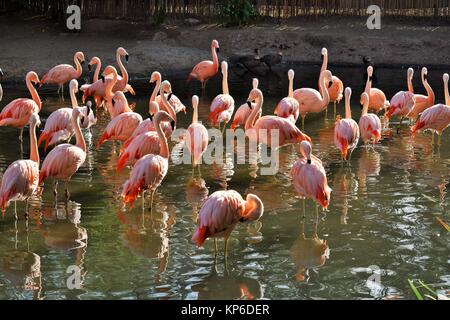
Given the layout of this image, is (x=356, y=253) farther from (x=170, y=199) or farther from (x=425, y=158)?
(x=425, y=158)

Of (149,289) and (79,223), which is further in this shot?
(79,223)

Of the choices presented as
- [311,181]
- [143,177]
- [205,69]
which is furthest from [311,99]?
[143,177]

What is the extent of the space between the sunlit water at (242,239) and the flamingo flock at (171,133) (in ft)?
0.69

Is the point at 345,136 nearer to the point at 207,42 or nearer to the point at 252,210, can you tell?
the point at 252,210

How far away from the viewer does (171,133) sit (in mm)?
9867

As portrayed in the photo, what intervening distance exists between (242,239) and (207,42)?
11.4m

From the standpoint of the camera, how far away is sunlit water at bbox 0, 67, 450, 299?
21.3 ft

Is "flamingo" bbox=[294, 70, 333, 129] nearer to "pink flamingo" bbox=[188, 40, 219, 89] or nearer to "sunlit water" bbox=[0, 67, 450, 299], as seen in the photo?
"sunlit water" bbox=[0, 67, 450, 299]

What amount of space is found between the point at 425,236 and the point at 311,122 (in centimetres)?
542

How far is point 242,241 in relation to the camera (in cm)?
746

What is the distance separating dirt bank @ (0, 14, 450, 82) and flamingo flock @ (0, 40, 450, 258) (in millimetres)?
2913

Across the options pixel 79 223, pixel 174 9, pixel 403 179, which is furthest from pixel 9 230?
pixel 174 9

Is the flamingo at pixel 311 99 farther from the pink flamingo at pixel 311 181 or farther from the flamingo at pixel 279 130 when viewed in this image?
the pink flamingo at pixel 311 181
